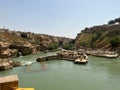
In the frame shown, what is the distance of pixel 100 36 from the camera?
87438mm

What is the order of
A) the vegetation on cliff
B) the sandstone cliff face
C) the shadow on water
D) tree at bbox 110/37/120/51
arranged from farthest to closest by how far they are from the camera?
the sandstone cliff face
the vegetation on cliff
tree at bbox 110/37/120/51
the shadow on water

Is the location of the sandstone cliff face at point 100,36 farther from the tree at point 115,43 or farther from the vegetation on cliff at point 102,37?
the tree at point 115,43

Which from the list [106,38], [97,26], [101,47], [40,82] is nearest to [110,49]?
[101,47]

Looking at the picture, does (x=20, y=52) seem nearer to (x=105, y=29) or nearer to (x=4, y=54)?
(x=4, y=54)

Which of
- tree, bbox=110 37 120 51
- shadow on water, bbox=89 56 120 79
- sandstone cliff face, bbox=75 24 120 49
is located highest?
sandstone cliff face, bbox=75 24 120 49

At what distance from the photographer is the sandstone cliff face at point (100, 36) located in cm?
7856

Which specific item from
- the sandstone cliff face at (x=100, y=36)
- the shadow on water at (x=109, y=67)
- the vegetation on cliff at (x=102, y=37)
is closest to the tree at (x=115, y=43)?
the vegetation on cliff at (x=102, y=37)

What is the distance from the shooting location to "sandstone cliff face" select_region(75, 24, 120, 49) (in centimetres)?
7856

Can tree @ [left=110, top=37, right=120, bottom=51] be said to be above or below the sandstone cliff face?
below

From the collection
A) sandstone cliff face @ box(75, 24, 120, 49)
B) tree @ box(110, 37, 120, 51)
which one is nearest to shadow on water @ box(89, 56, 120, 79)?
tree @ box(110, 37, 120, 51)

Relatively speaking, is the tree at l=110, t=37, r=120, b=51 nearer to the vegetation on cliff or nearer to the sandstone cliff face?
the vegetation on cliff

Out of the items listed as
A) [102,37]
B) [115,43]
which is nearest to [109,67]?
[115,43]

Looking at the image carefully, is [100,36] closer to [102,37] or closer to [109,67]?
[102,37]

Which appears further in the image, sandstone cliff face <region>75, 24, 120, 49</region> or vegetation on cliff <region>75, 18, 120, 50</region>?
sandstone cliff face <region>75, 24, 120, 49</region>
